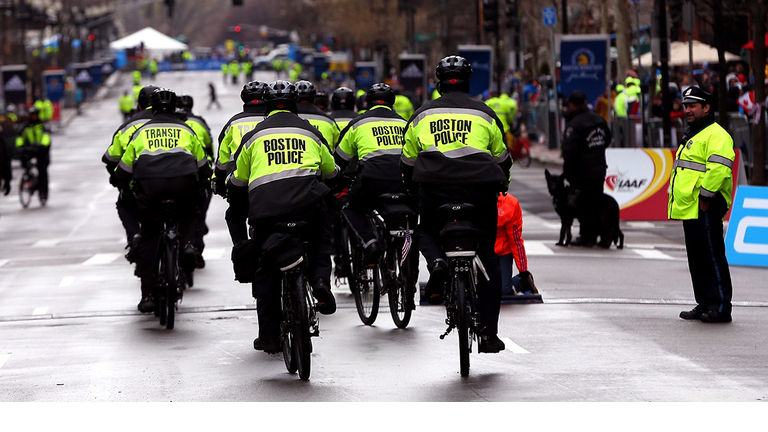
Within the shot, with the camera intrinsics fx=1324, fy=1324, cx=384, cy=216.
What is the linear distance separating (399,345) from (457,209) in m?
1.91

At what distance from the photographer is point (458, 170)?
8.48m

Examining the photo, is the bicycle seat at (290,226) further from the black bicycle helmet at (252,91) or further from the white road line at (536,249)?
the white road line at (536,249)

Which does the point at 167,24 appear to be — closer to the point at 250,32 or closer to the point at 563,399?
the point at 250,32

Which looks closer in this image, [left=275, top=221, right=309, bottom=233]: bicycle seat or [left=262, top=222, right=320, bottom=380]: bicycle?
[left=262, top=222, right=320, bottom=380]: bicycle

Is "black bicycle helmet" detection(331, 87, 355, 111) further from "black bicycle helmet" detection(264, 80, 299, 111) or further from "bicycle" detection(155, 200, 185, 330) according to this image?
"black bicycle helmet" detection(264, 80, 299, 111)

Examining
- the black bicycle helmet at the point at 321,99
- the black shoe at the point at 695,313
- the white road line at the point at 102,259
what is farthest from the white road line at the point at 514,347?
the white road line at the point at 102,259

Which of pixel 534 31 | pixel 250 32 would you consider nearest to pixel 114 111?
pixel 534 31

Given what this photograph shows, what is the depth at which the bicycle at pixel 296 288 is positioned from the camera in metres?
8.50

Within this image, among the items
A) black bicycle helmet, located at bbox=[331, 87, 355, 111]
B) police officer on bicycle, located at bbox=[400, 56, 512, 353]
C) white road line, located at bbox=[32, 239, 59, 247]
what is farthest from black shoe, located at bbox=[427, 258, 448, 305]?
white road line, located at bbox=[32, 239, 59, 247]

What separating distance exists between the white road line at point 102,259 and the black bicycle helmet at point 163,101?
574 cm

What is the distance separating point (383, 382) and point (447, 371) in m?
0.56

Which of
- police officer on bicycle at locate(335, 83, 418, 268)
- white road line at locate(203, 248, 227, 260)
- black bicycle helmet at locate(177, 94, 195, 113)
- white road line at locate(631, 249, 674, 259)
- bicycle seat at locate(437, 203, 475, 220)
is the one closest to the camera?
bicycle seat at locate(437, 203, 475, 220)

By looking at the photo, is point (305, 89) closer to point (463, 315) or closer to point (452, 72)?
point (452, 72)

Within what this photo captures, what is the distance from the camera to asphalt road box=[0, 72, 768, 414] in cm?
830
